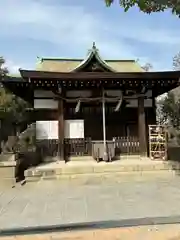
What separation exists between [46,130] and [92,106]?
7.88 feet

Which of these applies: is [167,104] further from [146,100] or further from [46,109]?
[46,109]

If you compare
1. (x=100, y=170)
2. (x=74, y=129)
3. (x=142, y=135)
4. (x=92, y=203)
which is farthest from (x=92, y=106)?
(x=92, y=203)

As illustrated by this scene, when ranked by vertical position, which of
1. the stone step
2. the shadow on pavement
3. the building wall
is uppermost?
the building wall

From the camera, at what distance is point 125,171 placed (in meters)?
11.1

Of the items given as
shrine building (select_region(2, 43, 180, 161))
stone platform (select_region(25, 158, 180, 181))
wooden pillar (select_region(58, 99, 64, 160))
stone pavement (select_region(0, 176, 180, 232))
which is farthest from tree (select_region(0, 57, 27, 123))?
stone pavement (select_region(0, 176, 180, 232))

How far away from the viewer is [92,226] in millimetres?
5207

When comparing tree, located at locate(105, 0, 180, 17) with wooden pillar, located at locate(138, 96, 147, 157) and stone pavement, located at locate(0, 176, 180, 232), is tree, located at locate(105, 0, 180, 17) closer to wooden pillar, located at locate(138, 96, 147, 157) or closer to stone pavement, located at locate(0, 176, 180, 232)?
stone pavement, located at locate(0, 176, 180, 232)

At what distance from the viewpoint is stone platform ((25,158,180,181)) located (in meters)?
10.8

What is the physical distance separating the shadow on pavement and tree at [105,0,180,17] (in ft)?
11.5

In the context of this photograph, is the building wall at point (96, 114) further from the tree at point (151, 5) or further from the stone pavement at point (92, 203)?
the tree at point (151, 5)

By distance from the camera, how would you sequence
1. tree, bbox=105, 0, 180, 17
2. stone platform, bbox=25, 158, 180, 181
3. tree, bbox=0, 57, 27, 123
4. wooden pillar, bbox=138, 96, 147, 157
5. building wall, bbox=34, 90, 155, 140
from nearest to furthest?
tree, bbox=105, 0, 180, 17 → stone platform, bbox=25, 158, 180, 181 → wooden pillar, bbox=138, 96, 147, 157 → building wall, bbox=34, 90, 155, 140 → tree, bbox=0, 57, 27, 123

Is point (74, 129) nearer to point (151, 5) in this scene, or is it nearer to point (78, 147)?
point (78, 147)

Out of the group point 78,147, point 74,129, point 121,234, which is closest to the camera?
point 121,234

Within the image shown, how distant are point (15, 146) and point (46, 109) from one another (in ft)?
9.39
